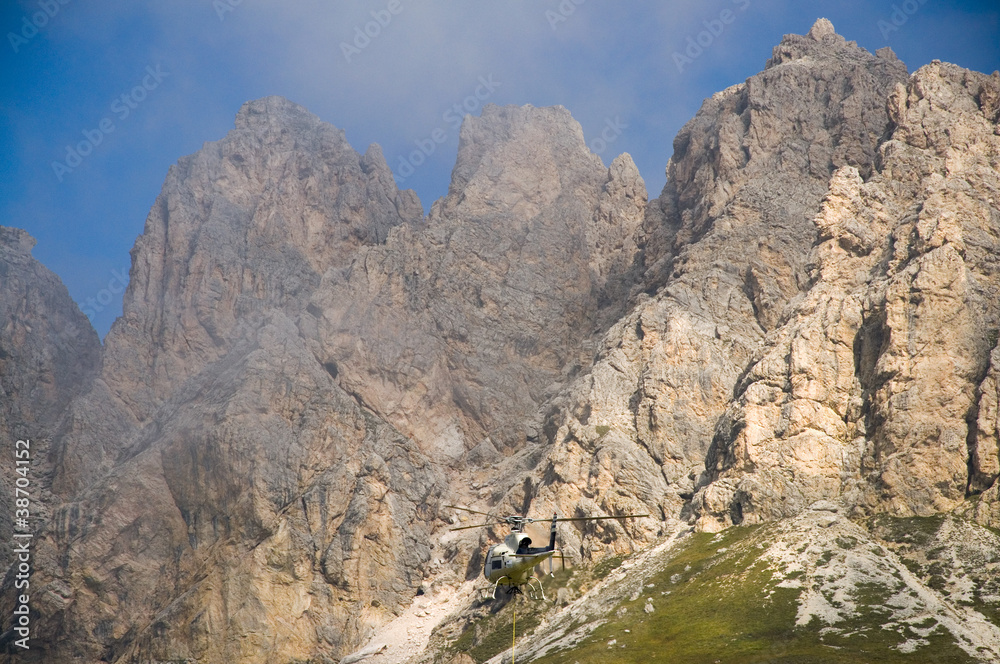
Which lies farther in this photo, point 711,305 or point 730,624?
point 711,305

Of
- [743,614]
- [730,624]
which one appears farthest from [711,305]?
[730,624]

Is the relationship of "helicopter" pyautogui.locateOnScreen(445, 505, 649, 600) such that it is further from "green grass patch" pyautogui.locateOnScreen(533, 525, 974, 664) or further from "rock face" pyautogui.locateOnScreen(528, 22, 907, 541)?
"rock face" pyautogui.locateOnScreen(528, 22, 907, 541)

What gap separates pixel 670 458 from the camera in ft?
497

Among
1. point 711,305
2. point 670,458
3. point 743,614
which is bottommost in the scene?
point 743,614

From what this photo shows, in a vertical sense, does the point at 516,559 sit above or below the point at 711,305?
below

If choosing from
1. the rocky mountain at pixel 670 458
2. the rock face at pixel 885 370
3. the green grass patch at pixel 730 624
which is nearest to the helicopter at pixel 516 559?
the green grass patch at pixel 730 624

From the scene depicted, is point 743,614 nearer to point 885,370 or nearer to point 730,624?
point 730,624

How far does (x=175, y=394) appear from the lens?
618ft

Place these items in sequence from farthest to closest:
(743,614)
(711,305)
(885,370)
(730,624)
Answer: (711,305), (885,370), (743,614), (730,624)

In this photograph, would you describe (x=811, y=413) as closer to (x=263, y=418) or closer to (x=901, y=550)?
(x=901, y=550)

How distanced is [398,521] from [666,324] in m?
67.0

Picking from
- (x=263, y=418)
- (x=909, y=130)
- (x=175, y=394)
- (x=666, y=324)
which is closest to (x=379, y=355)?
(x=263, y=418)

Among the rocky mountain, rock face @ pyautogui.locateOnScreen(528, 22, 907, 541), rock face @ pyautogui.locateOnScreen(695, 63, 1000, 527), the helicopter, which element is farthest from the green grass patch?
the helicopter

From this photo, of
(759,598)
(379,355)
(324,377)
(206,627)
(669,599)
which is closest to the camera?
(759,598)
